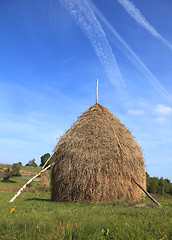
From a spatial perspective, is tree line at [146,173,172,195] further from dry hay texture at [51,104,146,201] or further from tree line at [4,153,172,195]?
dry hay texture at [51,104,146,201]

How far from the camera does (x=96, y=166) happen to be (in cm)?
1185

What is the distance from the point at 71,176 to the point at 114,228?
7.06m

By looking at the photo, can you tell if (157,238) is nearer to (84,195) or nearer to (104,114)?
(84,195)

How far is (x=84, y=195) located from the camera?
11664 mm

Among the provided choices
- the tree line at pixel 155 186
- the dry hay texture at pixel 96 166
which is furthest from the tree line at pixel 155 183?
the dry hay texture at pixel 96 166

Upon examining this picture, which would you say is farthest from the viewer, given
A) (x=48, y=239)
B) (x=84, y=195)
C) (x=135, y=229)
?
(x=84, y=195)

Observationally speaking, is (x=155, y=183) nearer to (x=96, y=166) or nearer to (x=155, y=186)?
(x=155, y=186)

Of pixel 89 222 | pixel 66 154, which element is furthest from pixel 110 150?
pixel 89 222

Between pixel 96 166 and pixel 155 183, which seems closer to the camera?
pixel 96 166

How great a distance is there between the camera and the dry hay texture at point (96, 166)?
1173 cm

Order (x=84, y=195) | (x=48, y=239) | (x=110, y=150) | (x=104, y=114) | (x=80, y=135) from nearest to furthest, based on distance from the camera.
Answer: (x=48, y=239)
(x=84, y=195)
(x=110, y=150)
(x=80, y=135)
(x=104, y=114)

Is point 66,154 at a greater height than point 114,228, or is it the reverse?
point 66,154

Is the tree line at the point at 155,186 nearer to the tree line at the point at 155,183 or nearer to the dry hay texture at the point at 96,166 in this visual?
the tree line at the point at 155,183

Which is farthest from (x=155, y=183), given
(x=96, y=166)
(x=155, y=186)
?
(x=96, y=166)
